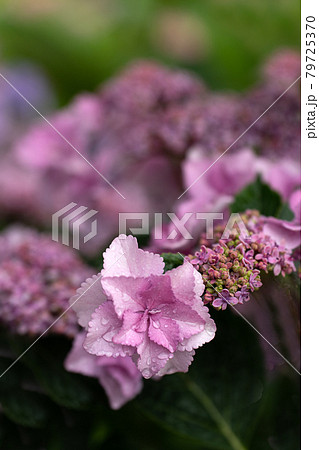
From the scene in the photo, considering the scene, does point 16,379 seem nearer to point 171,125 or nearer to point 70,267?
point 70,267

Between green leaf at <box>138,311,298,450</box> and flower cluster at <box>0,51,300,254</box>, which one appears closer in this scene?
green leaf at <box>138,311,298,450</box>

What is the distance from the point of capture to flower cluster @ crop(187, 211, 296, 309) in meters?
0.24

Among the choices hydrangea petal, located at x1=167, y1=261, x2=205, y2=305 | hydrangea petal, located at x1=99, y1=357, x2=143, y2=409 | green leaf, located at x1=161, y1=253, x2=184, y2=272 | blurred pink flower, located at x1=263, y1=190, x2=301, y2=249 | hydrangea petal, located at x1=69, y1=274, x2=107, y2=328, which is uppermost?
blurred pink flower, located at x1=263, y1=190, x2=301, y2=249

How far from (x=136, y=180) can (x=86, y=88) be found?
385mm

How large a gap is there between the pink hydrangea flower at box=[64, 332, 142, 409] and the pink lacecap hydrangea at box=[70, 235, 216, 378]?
2.8 inches

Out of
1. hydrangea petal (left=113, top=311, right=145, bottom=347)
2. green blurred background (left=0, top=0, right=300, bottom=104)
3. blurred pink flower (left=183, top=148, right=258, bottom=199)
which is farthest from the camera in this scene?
green blurred background (left=0, top=0, right=300, bottom=104)

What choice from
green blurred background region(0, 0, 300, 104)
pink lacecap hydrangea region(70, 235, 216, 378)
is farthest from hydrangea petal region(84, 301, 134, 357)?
green blurred background region(0, 0, 300, 104)

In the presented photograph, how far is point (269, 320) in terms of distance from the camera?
0.28 meters

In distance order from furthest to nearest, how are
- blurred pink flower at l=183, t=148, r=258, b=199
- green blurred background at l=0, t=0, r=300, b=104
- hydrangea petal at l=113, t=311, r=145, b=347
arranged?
green blurred background at l=0, t=0, r=300, b=104
blurred pink flower at l=183, t=148, r=258, b=199
hydrangea petal at l=113, t=311, r=145, b=347

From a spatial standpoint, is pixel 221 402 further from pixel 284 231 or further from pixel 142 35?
pixel 142 35

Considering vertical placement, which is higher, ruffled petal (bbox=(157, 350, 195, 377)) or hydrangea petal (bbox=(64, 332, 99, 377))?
ruffled petal (bbox=(157, 350, 195, 377))

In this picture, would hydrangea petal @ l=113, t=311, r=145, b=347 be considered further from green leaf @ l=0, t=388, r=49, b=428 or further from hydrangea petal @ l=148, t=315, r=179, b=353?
green leaf @ l=0, t=388, r=49, b=428
